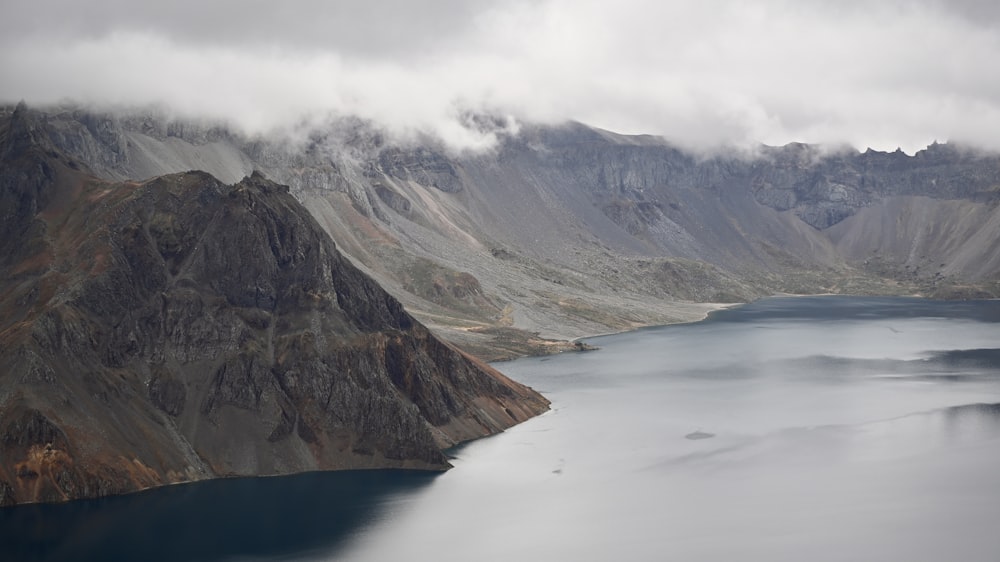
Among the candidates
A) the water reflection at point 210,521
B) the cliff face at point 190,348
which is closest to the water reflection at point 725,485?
the water reflection at point 210,521

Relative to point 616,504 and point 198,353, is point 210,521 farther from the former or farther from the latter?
point 616,504

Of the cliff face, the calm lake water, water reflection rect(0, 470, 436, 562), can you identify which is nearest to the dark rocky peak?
the cliff face

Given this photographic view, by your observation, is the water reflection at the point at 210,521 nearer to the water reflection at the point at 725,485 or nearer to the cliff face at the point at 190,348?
the cliff face at the point at 190,348

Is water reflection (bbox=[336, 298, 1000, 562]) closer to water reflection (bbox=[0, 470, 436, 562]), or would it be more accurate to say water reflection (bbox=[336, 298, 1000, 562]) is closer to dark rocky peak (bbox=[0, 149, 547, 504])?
water reflection (bbox=[0, 470, 436, 562])

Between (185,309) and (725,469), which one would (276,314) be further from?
(725,469)

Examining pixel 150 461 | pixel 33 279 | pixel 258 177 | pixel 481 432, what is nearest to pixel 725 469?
pixel 481 432
